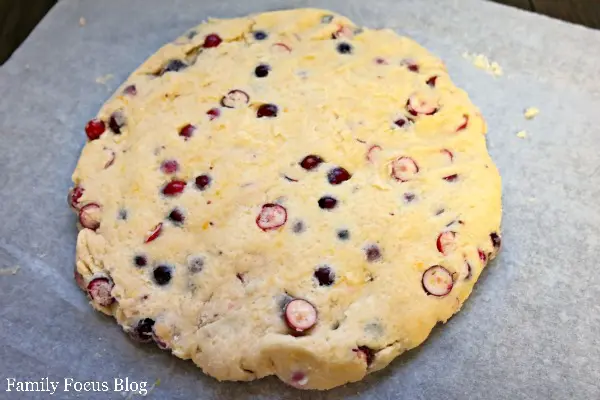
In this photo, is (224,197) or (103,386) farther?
(224,197)

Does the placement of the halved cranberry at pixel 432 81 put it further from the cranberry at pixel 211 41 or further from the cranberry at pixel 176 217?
the cranberry at pixel 176 217

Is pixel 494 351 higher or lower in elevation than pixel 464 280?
lower

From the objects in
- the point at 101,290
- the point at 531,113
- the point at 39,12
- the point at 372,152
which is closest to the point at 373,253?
the point at 372,152

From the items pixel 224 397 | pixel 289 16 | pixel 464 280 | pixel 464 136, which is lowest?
pixel 224 397

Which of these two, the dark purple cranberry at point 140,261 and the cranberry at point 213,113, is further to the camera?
the cranberry at point 213,113

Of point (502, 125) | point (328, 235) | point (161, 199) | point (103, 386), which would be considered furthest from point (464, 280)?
point (103, 386)

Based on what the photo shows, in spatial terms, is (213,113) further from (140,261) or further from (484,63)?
(484,63)

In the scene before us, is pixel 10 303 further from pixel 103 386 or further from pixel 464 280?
pixel 464 280

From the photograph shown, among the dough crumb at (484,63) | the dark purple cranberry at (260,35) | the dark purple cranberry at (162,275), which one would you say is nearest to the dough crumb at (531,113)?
the dough crumb at (484,63)
